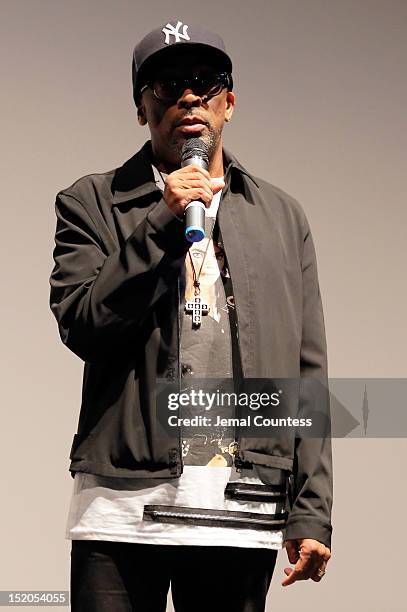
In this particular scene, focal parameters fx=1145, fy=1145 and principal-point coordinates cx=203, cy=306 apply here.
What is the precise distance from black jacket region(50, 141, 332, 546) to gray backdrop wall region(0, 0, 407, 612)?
3.91 feet

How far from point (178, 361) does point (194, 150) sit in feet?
1.11

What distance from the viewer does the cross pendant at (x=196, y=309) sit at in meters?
1.83

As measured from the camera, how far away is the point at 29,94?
10.5 ft

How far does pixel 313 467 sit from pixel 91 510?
39cm

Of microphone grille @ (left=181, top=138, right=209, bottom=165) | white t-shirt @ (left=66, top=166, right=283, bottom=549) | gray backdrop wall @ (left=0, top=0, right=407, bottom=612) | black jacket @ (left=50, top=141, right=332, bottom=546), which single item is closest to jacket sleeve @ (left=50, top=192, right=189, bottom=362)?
black jacket @ (left=50, top=141, right=332, bottom=546)

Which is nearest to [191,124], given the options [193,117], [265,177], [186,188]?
[193,117]

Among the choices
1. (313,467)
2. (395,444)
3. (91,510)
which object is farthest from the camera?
(395,444)

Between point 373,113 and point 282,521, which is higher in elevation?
point 373,113

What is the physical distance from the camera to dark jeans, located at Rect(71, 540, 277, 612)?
5.72 ft

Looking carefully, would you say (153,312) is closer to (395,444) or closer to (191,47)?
(191,47)

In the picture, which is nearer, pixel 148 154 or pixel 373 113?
pixel 148 154

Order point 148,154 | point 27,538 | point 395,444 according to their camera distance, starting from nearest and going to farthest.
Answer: point 148,154
point 27,538
point 395,444

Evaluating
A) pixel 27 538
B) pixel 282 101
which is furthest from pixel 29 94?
pixel 27 538

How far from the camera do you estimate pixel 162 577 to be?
1773 mm
